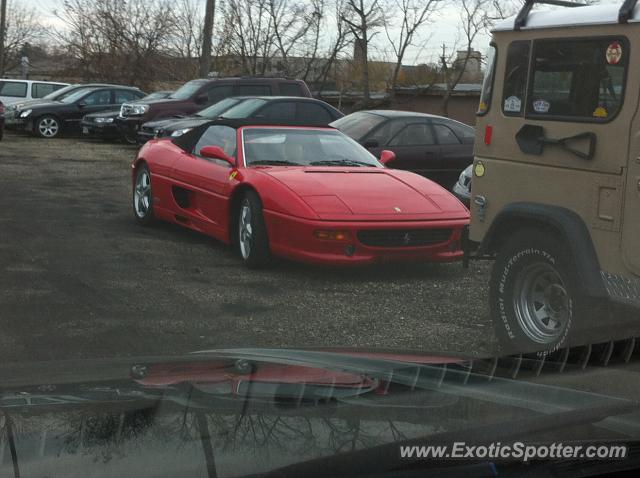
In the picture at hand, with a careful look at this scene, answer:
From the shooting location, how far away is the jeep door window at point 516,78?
19.5 feet

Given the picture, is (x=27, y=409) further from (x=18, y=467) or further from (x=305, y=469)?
(x=305, y=469)

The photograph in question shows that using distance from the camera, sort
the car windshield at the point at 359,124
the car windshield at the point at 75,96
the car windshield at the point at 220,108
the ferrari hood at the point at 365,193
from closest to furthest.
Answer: the ferrari hood at the point at 365,193 < the car windshield at the point at 359,124 < the car windshield at the point at 220,108 < the car windshield at the point at 75,96

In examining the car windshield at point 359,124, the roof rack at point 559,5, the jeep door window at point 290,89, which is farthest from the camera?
the jeep door window at point 290,89

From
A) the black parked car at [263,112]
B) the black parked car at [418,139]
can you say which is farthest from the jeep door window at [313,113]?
the black parked car at [418,139]

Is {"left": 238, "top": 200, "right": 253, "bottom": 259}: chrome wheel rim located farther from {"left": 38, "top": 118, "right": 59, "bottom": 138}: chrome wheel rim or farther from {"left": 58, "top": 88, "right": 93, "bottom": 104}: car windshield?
{"left": 58, "top": 88, "right": 93, "bottom": 104}: car windshield

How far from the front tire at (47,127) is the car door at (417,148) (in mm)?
12643

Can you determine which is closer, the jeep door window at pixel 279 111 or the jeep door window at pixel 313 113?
the jeep door window at pixel 279 111

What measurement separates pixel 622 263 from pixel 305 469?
375 centimetres

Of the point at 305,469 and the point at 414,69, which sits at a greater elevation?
the point at 414,69

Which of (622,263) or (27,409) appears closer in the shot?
(27,409)

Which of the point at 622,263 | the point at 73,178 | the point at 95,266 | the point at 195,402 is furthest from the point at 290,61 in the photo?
the point at 195,402

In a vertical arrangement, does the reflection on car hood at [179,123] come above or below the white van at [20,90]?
below

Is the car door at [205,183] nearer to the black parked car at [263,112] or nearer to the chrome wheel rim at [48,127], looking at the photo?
the black parked car at [263,112]

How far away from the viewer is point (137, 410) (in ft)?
7.61
